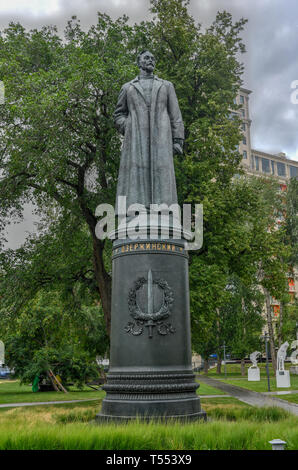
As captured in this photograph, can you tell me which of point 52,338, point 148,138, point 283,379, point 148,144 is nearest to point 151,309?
point 148,144

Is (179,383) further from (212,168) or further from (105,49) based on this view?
(105,49)

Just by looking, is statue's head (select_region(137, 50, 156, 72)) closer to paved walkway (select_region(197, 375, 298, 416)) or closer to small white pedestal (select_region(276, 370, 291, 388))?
paved walkway (select_region(197, 375, 298, 416))

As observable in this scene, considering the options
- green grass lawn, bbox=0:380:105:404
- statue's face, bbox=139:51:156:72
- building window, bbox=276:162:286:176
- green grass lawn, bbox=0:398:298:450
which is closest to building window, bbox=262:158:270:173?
building window, bbox=276:162:286:176

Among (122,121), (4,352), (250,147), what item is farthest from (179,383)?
(250,147)

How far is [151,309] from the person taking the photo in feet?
25.6

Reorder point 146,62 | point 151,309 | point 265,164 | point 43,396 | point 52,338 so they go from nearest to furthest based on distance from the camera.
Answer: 1. point 151,309
2. point 146,62
3. point 43,396
4. point 52,338
5. point 265,164

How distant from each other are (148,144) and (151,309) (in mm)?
3433

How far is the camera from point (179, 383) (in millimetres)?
7617

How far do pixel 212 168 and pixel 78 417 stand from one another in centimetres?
1285

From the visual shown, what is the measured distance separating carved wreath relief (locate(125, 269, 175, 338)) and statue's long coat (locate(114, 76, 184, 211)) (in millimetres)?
1780

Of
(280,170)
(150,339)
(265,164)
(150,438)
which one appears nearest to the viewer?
(150,438)

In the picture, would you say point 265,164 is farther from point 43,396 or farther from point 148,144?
point 148,144

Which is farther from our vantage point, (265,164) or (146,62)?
(265,164)

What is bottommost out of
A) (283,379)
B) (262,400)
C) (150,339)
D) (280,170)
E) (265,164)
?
(262,400)
